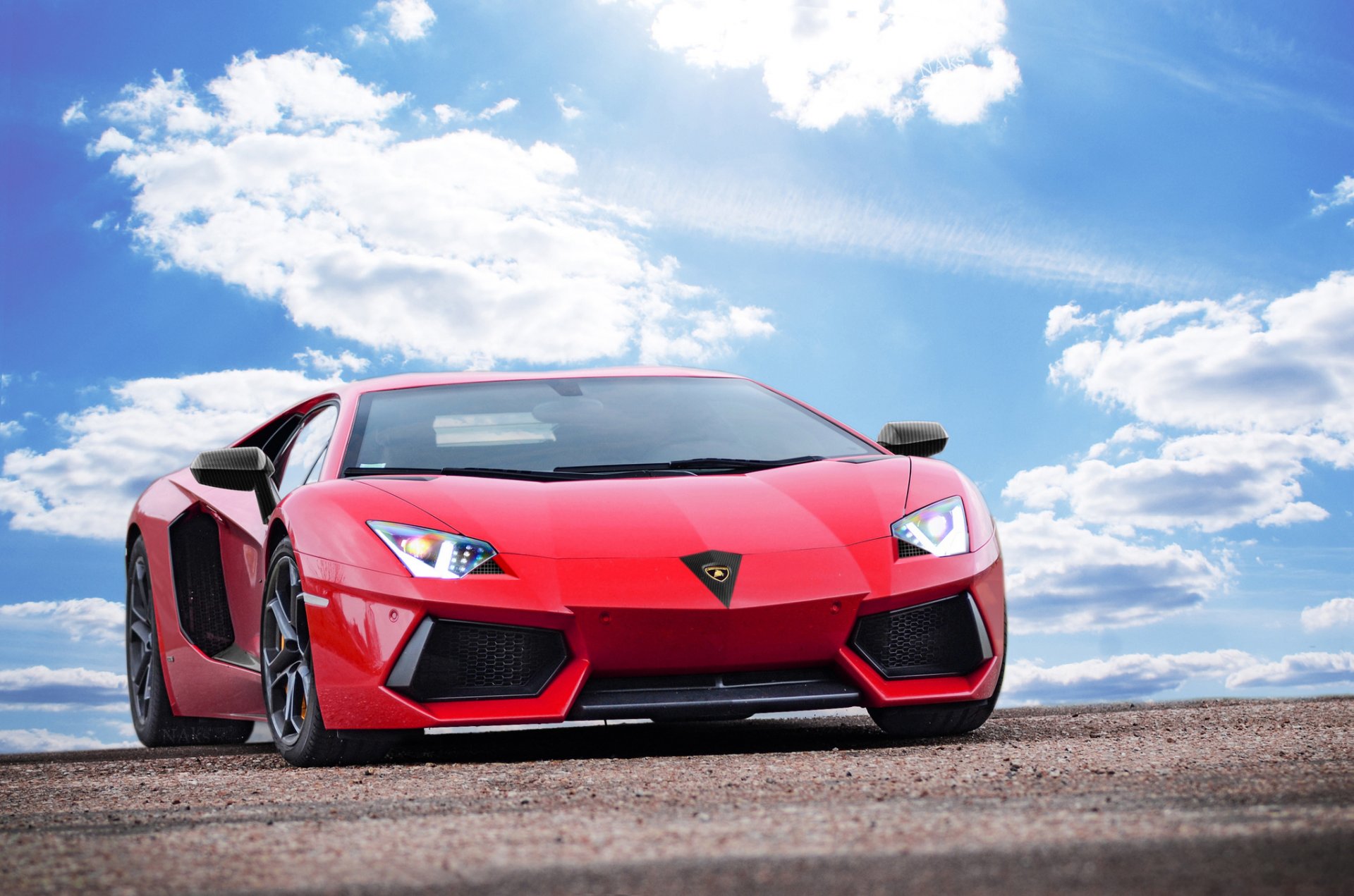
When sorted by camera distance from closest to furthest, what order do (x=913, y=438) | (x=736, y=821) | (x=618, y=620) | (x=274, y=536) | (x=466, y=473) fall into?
(x=736, y=821) → (x=618, y=620) → (x=466, y=473) → (x=274, y=536) → (x=913, y=438)

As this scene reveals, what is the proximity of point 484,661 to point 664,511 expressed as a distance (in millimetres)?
736

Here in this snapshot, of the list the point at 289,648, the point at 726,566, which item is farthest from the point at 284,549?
the point at 726,566

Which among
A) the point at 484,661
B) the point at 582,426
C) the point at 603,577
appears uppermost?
the point at 582,426

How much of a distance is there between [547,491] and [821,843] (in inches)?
94.5

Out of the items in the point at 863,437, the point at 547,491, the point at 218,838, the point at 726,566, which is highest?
the point at 863,437

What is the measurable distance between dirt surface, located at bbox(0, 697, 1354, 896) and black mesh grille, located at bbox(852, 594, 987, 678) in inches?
10.2

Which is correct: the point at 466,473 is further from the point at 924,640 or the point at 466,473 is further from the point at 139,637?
the point at 139,637

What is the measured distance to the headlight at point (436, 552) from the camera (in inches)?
161

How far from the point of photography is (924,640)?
433 centimetres

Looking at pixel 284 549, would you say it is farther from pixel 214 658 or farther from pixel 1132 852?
pixel 1132 852

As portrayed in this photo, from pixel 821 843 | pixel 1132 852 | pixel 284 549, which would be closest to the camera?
pixel 1132 852

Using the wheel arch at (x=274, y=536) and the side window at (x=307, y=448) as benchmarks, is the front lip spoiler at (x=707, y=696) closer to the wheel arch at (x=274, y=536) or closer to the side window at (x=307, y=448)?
the wheel arch at (x=274, y=536)

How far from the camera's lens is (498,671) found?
4.07 metres

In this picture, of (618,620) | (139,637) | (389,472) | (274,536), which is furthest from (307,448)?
(618,620)
